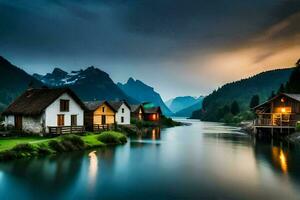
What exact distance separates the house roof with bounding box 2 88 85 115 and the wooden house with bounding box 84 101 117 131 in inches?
386

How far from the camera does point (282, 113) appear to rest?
59.2 metres

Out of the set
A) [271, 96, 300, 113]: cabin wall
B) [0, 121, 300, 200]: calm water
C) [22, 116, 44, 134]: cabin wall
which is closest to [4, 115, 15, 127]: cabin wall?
[22, 116, 44, 134]: cabin wall

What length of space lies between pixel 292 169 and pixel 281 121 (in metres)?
33.4

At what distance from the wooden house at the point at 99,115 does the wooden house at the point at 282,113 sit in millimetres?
28563

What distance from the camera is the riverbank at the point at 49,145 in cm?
2939

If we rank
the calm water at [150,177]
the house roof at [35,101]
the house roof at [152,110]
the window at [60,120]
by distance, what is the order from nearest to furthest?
the calm water at [150,177] < the house roof at [35,101] < the window at [60,120] < the house roof at [152,110]

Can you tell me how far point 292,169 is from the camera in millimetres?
27078

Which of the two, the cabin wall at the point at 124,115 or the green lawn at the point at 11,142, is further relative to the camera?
the cabin wall at the point at 124,115

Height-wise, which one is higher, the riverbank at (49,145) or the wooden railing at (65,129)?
the wooden railing at (65,129)

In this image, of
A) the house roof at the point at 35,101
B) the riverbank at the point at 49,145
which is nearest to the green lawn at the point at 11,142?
the riverbank at the point at 49,145

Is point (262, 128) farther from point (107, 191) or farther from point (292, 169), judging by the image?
point (107, 191)

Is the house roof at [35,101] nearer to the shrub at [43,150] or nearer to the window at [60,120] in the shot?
the window at [60,120]

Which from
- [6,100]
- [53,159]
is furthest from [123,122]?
[6,100]

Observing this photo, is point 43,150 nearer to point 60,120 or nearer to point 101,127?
point 60,120
